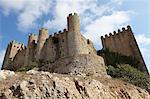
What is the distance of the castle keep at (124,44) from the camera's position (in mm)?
42362

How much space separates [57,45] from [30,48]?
5073 millimetres

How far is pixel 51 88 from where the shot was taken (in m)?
18.5

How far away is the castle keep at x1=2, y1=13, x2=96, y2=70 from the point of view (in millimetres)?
40188

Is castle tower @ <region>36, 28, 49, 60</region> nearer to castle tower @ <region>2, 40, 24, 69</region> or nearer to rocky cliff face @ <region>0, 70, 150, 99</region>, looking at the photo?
castle tower @ <region>2, 40, 24, 69</region>

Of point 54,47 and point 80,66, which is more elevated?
point 54,47

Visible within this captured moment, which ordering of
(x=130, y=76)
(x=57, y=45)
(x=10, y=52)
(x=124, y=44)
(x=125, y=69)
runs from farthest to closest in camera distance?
(x=10, y=52) < (x=124, y=44) < (x=57, y=45) < (x=125, y=69) < (x=130, y=76)

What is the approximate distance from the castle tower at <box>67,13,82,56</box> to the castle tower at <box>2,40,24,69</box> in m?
14.9

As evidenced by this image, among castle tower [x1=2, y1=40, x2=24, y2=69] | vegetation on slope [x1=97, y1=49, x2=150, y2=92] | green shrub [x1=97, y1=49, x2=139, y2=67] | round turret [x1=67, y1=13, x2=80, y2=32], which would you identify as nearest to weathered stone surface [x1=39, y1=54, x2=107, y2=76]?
vegetation on slope [x1=97, y1=49, x2=150, y2=92]

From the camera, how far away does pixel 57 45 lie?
1722 inches

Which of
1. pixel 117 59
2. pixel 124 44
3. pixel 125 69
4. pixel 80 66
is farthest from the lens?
pixel 124 44

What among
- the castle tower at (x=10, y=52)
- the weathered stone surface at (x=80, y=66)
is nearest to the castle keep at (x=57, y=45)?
the castle tower at (x=10, y=52)

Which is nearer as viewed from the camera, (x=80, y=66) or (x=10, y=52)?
(x=80, y=66)

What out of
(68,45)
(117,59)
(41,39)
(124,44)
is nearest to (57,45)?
(41,39)

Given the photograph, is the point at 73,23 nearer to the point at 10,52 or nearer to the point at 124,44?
the point at 124,44
